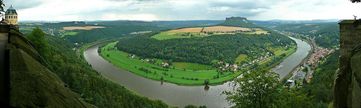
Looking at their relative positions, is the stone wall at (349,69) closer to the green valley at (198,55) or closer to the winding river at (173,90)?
the winding river at (173,90)

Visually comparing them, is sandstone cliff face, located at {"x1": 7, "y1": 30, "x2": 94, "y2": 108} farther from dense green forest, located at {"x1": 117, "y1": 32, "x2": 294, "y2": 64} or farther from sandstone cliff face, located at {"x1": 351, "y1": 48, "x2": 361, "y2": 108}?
dense green forest, located at {"x1": 117, "y1": 32, "x2": 294, "y2": 64}

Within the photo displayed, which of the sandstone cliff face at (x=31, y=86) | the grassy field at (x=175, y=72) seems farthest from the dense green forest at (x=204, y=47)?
the sandstone cliff face at (x=31, y=86)

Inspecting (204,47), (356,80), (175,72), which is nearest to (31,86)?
(356,80)

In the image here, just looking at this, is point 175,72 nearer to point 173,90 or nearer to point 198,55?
point 198,55

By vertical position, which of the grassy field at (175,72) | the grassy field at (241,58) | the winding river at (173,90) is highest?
the grassy field at (241,58)

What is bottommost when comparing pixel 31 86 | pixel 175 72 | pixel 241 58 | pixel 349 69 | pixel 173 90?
pixel 173 90

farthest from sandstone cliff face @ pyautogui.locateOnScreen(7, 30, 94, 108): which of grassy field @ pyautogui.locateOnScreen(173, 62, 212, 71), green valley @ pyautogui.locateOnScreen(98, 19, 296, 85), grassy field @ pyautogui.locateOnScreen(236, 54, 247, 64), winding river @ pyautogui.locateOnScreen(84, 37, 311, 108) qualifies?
grassy field @ pyautogui.locateOnScreen(236, 54, 247, 64)
